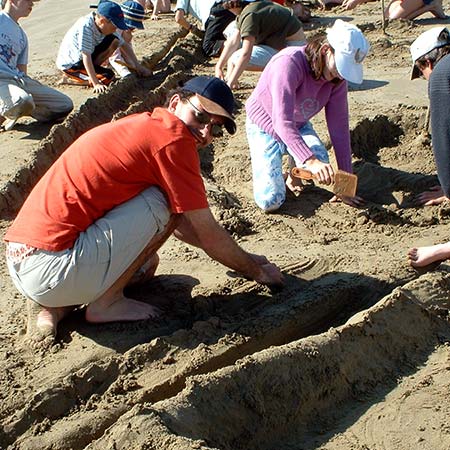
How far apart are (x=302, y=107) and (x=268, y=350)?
7.93 ft

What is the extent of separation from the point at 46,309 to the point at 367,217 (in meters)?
2.39

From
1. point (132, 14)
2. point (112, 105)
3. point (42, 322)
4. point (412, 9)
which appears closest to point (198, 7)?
point (132, 14)

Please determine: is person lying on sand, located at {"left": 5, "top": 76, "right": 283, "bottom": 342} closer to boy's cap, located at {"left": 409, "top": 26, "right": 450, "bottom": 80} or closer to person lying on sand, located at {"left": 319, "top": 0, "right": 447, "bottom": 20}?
boy's cap, located at {"left": 409, "top": 26, "right": 450, "bottom": 80}

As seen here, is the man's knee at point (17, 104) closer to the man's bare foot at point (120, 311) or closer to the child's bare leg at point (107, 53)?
the child's bare leg at point (107, 53)

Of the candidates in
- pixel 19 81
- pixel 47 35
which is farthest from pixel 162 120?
pixel 47 35

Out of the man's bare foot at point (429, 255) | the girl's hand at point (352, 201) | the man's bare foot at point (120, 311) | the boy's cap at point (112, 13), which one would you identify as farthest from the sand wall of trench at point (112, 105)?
the man's bare foot at point (429, 255)

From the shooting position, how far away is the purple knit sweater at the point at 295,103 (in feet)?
17.0

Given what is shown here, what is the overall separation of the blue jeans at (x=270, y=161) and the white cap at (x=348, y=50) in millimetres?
730

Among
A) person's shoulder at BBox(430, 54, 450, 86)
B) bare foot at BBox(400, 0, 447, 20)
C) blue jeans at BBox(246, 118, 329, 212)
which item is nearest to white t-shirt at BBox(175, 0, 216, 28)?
bare foot at BBox(400, 0, 447, 20)

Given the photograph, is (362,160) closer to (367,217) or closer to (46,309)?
(367,217)

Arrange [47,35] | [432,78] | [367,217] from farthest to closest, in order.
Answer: [47,35]
[367,217]
[432,78]

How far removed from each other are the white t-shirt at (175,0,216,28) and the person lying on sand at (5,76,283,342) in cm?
621

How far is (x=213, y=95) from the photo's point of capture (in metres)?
3.61

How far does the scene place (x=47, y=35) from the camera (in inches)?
436
